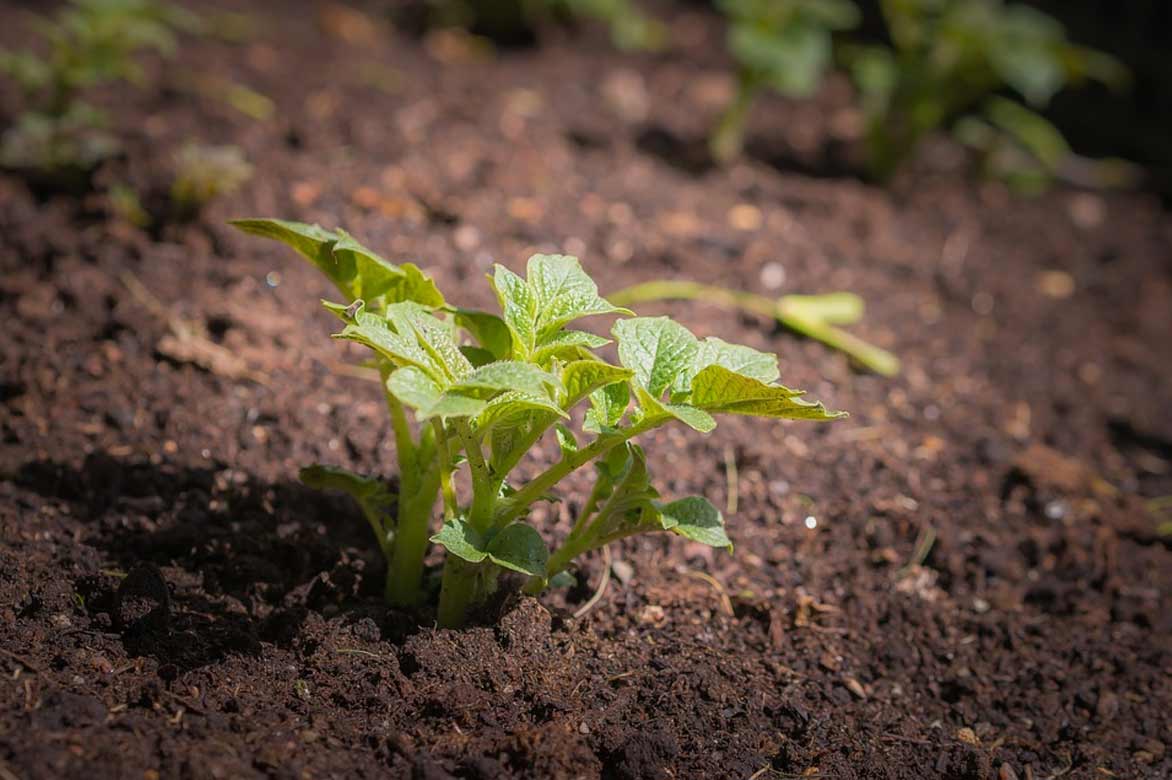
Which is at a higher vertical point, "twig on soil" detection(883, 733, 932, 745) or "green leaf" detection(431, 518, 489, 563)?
"green leaf" detection(431, 518, 489, 563)

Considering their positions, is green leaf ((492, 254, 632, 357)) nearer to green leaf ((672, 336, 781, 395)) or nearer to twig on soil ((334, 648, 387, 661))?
green leaf ((672, 336, 781, 395))

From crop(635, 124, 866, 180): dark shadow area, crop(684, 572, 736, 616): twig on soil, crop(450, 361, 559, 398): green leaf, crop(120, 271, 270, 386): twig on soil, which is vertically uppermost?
crop(450, 361, 559, 398): green leaf

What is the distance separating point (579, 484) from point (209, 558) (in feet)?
2.64

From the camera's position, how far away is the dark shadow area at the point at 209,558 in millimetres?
1837

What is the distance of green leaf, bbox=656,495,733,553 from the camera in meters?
1.66

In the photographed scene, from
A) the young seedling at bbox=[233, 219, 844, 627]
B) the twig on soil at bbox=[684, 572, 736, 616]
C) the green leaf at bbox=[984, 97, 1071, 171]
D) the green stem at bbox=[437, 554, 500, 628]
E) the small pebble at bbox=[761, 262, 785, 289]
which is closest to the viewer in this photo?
the young seedling at bbox=[233, 219, 844, 627]

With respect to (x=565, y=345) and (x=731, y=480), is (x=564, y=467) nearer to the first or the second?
(x=565, y=345)

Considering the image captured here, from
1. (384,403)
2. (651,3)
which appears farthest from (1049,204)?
Result: (384,403)

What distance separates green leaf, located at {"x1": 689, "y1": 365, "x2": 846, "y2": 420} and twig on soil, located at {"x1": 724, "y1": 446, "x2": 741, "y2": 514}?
2.94 feet

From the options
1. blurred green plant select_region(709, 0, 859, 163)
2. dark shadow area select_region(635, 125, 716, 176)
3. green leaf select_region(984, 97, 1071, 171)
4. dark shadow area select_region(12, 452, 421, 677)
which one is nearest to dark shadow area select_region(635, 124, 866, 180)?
dark shadow area select_region(635, 125, 716, 176)

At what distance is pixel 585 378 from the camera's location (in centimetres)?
159

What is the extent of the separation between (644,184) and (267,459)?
1952mm

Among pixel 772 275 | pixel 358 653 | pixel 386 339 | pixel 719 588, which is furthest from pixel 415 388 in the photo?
pixel 772 275

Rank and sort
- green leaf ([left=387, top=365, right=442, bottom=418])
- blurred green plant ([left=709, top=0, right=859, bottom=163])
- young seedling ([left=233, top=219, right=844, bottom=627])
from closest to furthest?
green leaf ([left=387, top=365, right=442, bottom=418]) → young seedling ([left=233, top=219, right=844, bottom=627]) → blurred green plant ([left=709, top=0, right=859, bottom=163])
